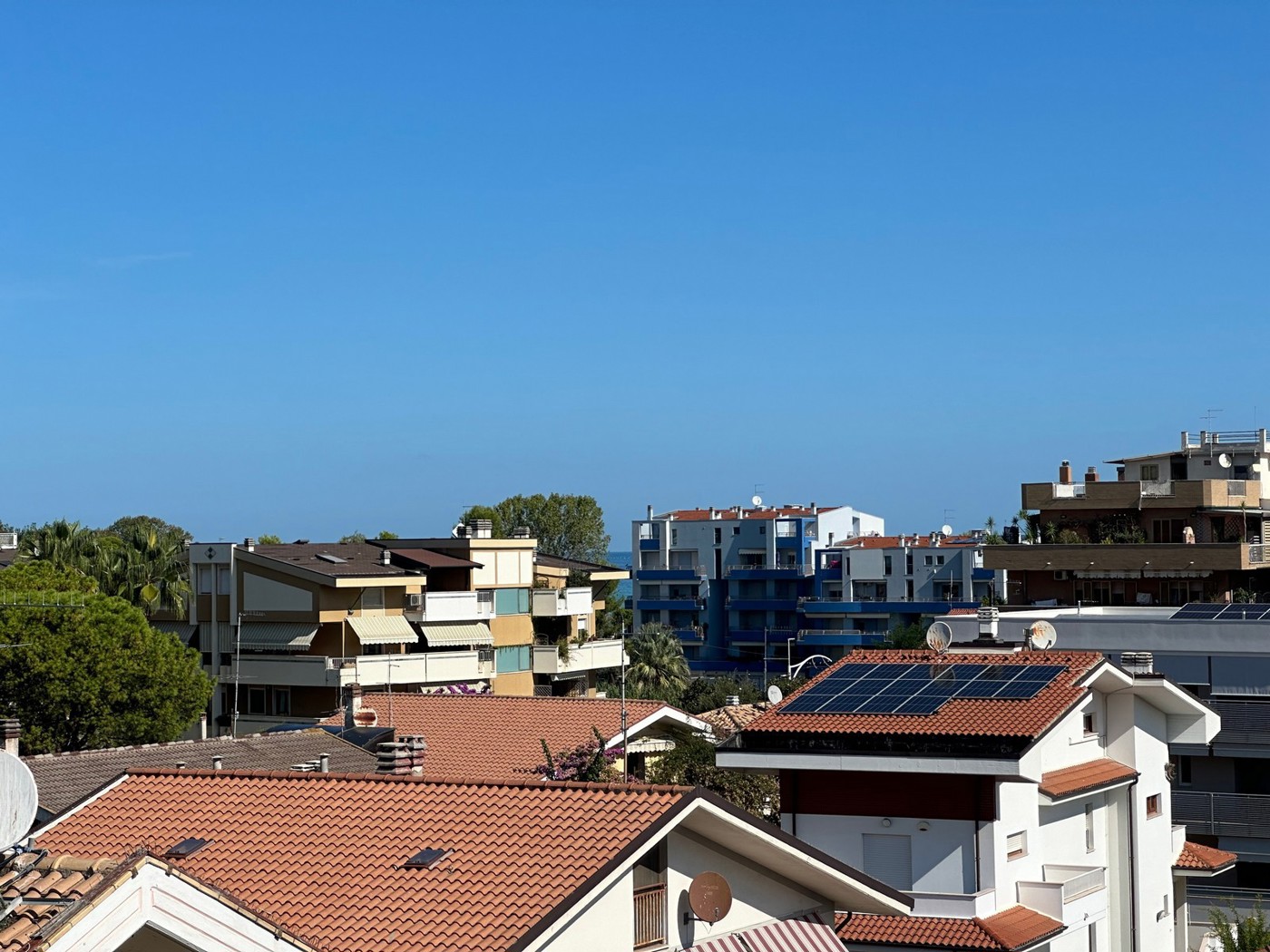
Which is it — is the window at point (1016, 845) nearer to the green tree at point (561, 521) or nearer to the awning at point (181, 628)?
the awning at point (181, 628)

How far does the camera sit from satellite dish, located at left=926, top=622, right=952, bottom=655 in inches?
1239

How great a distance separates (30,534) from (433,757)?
1459 inches

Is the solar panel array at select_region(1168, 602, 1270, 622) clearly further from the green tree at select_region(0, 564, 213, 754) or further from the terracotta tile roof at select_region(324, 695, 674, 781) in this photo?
the green tree at select_region(0, 564, 213, 754)

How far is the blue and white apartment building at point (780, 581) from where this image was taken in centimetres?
12762

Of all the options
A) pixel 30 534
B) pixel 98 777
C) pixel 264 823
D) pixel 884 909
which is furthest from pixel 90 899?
pixel 30 534

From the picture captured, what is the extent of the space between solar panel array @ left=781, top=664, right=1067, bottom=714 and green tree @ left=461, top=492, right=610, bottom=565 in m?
108

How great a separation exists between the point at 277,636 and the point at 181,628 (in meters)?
5.19

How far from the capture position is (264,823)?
18.2 m

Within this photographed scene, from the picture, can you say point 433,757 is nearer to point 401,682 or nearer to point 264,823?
point 264,823

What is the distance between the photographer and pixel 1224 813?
135 ft

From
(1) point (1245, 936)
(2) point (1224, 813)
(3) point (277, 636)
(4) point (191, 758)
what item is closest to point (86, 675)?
(3) point (277, 636)

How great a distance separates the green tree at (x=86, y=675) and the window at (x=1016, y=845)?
36.0 meters

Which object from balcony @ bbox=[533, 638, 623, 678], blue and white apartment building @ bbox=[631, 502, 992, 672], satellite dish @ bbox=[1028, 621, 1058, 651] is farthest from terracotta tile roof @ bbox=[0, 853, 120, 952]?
blue and white apartment building @ bbox=[631, 502, 992, 672]

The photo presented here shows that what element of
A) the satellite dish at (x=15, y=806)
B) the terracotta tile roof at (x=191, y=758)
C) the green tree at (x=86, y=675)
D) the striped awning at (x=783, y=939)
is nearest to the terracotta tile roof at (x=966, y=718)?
the striped awning at (x=783, y=939)
